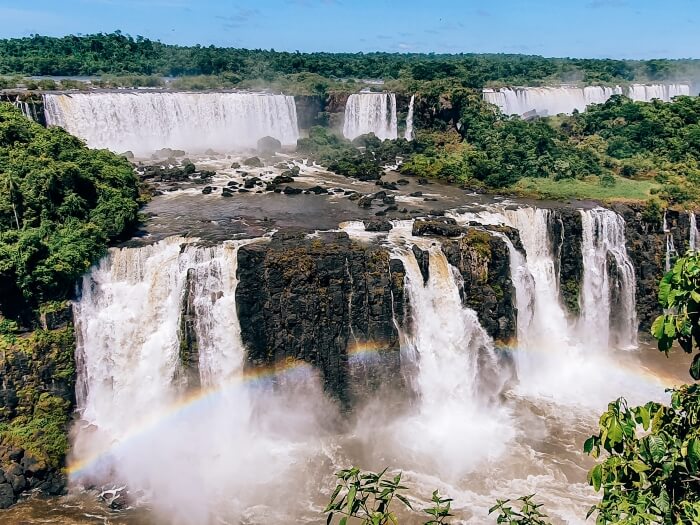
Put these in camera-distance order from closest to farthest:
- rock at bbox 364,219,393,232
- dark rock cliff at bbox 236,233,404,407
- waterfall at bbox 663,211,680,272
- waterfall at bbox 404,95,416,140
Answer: dark rock cliff at bbox 236,233,404,407 → rock at bbox 364,219,393,232 → waterfall at bbox 663,211,680,272 → waterfall at bbox 404,95,416,140

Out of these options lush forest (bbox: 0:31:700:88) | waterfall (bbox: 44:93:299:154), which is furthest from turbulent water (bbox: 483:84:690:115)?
waterfall (bbox: 44:93:299:154)

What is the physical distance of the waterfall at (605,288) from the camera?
25.1 m

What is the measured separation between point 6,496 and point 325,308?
978cm

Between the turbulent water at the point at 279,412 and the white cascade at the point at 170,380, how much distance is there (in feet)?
0.12

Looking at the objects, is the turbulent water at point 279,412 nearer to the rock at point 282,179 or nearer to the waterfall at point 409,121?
the rock at point 282,179

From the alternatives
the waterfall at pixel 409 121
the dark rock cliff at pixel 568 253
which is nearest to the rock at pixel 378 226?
the dark rock cliff at pixel 568 253

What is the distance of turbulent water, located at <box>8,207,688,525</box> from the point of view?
54.3 ft

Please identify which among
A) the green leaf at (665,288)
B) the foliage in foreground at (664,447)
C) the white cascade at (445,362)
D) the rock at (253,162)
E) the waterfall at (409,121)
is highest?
the waterfall at (409,121)

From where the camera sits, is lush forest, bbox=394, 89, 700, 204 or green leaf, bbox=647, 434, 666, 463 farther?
lush forest, bbox=394, 89, 700, 204

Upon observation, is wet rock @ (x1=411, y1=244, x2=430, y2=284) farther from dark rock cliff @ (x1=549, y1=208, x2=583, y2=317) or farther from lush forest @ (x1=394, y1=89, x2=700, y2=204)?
lush forest @ (x1=394, y1=89, x2=700, y2=204)

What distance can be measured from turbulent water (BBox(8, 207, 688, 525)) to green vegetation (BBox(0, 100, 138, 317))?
1.08 metres

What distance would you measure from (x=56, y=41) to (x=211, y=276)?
64.6 meters

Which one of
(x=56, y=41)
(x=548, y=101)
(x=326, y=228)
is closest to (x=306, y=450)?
(x=326, y=228)

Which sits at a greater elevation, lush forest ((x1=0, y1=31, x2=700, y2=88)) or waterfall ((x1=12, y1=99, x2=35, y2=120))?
lush forest ((x1=0, y1=31, x2=700, y2=88))
